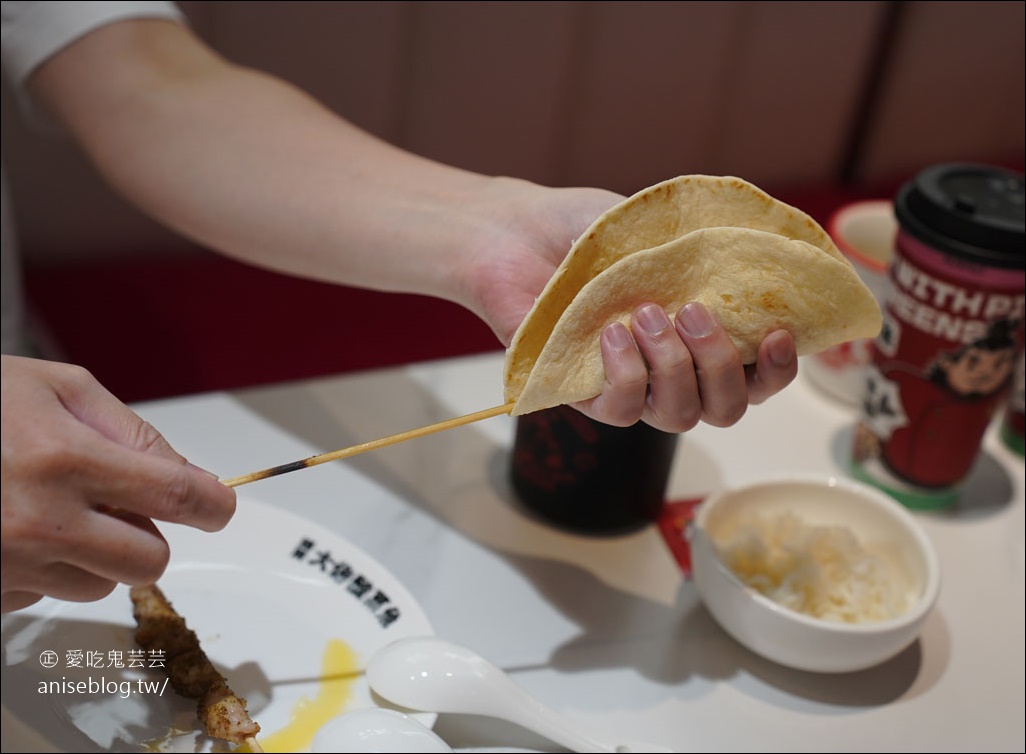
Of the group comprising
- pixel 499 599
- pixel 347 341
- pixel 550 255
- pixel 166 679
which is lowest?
pixel 347 341

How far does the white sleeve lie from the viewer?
1102mm

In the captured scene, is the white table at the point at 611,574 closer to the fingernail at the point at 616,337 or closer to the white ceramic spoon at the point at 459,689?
the white ceramic spoon at the point at 459,689

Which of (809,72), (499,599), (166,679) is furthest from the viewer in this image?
(809,72)

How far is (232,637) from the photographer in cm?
77

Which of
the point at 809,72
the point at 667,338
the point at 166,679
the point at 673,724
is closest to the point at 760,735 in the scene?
the point at 673,724

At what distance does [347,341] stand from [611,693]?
876mm

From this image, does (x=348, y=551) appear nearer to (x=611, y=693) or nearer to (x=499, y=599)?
(x=499, y=599)

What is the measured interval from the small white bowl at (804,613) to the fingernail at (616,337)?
258 millimetres

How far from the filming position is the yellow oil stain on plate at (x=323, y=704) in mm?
731

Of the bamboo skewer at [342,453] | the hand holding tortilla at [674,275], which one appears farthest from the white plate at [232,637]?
the hand holding tortilla at [674,275]

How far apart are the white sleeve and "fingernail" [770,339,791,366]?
83 centimetres

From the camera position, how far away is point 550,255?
912mm

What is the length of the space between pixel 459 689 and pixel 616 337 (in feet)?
0.97

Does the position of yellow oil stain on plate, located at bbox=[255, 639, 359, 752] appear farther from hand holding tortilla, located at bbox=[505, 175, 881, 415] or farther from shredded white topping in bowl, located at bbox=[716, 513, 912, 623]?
shredded white topping in bowl, located at bbox=[716, 513, 912, 623]
